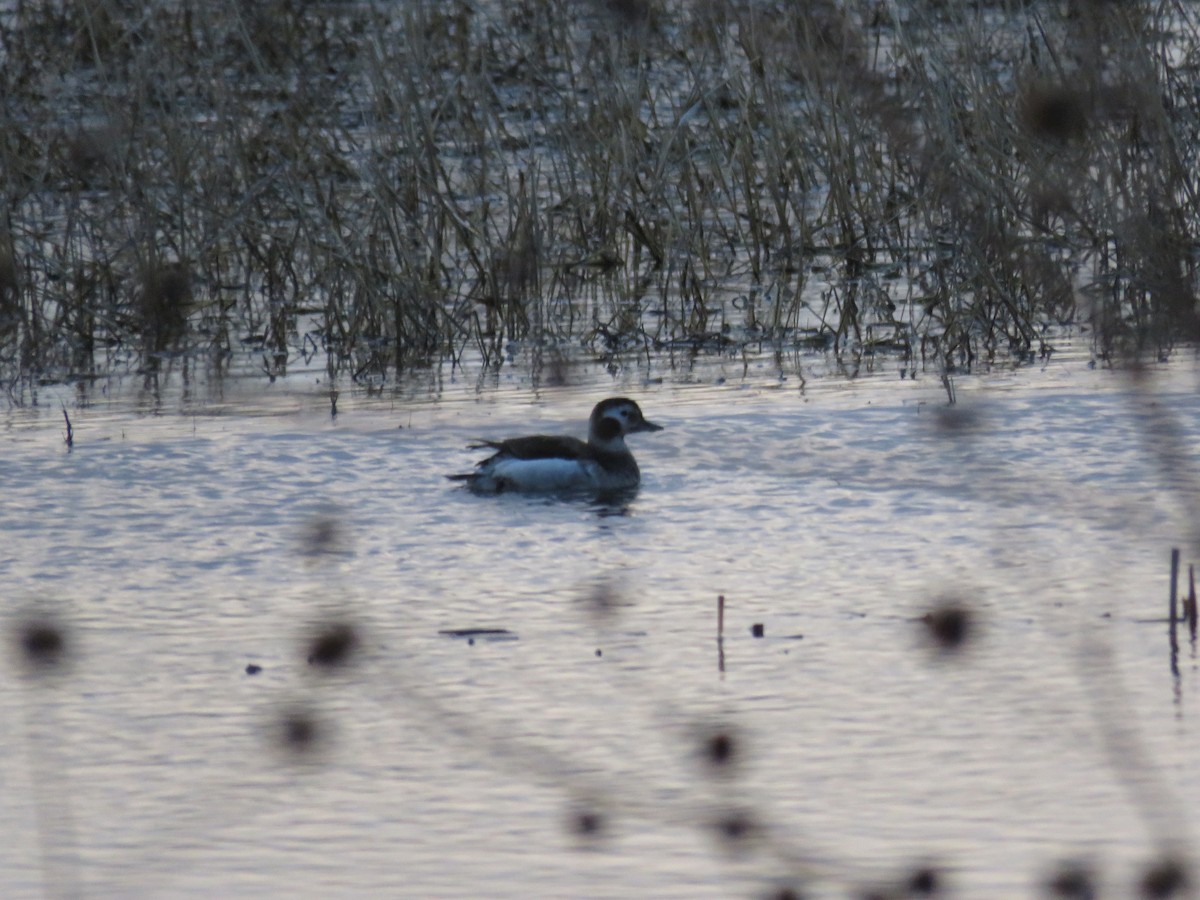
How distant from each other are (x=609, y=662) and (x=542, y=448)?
261cm

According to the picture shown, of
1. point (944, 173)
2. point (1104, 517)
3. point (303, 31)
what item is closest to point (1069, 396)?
point (1104, 517)

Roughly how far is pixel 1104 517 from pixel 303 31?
1183 centimetres

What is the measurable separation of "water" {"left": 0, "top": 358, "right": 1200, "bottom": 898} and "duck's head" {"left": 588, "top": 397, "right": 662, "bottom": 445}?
231 mm

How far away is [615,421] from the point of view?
29.0 ft

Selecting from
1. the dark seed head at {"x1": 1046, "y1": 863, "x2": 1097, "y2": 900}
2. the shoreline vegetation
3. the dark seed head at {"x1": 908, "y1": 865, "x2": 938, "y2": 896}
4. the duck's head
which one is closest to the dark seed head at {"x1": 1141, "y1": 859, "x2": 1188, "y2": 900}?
the dark seed head at {"x1": 1046, "y1": 863, "x2": 1097, "y2": 900}

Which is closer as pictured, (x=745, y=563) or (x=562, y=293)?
(x=745, y=563)

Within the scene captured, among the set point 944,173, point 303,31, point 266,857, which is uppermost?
point 303,31

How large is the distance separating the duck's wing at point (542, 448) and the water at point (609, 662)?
0.18 m

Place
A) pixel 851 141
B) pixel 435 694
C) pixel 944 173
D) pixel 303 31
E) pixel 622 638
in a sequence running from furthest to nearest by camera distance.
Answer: pixel 303 31, pixel 851 141, pixel 622 638, pixel 435 694, pixel 944 173

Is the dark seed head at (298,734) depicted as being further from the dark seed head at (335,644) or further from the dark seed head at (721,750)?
the dark seed head at (721,750)

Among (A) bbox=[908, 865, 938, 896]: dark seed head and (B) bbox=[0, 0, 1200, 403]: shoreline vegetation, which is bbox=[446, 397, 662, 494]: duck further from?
(A) bbox=[908, 865, 938, 896]: dark seed head

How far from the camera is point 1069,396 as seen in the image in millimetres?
9430

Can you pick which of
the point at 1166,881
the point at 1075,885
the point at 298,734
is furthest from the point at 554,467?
the point at 1166,881

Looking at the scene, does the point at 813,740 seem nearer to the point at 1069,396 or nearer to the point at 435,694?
the point at 435,694
